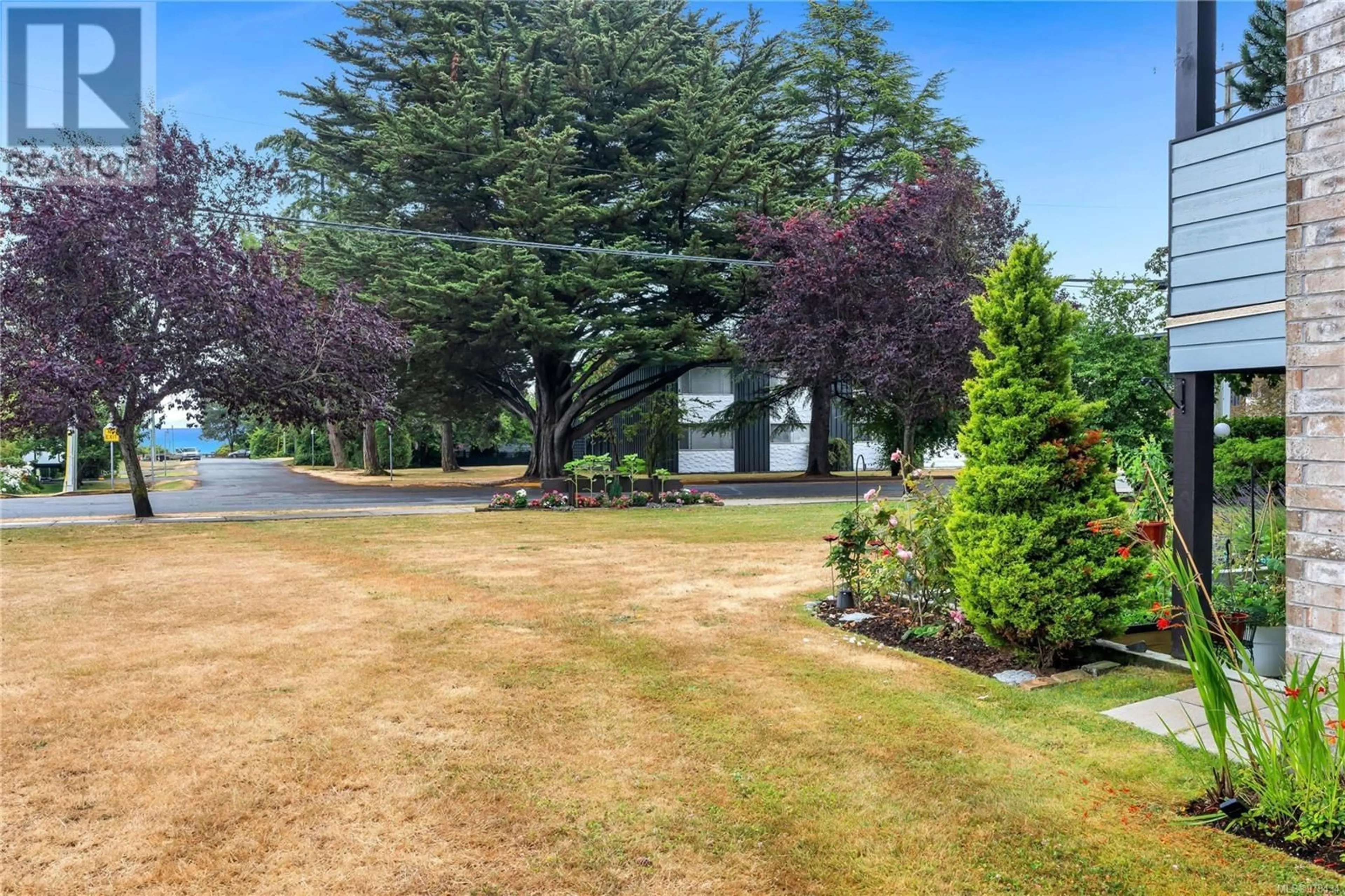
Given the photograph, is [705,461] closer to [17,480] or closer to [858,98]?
[858,98]

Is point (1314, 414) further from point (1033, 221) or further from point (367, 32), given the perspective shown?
point (367, 32)

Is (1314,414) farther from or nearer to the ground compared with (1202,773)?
farther from the ground

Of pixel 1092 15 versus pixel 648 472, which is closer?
pixel 1092 15

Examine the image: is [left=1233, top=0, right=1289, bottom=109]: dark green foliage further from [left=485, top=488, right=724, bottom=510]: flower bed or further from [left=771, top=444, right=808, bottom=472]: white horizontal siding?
[left=771, top=444, right=808, bottom=472]: white horizontal siding

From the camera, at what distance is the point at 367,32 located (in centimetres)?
A: 2078

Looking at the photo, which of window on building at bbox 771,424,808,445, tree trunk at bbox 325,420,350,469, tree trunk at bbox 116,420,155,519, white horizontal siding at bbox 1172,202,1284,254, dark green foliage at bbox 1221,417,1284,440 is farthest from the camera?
tree trunk at bbox 325,420,350,469

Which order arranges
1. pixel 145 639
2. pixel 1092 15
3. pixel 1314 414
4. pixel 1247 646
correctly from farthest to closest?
1. pixel 1092 15
2. pixel 145 639
3. pixel 1247 646
4. pixel 1314 414

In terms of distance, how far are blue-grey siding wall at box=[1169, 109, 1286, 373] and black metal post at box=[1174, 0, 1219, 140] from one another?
135 millimetres

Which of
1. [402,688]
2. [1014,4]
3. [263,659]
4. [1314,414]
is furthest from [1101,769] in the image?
[1014,4]

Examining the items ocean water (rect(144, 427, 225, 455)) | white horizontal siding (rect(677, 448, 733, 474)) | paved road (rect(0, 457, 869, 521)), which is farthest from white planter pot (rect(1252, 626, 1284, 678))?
ocean water (rect(144, 427, 225, 455))

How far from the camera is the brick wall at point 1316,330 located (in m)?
Answer: 2.98

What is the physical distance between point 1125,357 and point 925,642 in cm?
1347

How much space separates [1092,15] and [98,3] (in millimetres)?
9862

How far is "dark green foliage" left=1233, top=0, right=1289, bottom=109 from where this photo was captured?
13695mm
